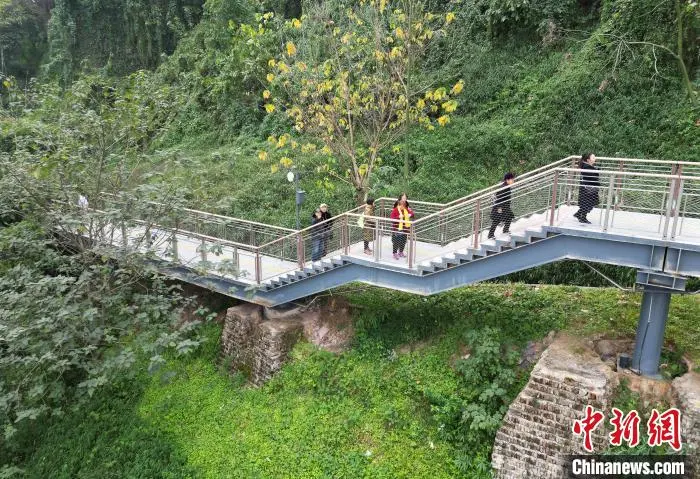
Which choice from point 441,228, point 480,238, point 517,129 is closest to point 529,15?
point 517,129

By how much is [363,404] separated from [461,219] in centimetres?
412

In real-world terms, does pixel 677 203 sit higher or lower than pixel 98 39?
lower

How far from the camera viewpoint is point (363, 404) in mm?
9719

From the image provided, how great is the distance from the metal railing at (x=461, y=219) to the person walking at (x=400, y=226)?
4cm

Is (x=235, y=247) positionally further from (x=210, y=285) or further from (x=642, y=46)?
(x=642, y=46)

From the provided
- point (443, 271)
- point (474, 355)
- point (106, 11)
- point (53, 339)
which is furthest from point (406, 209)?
point (106, 11)

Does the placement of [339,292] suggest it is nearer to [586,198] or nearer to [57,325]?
[57,325]

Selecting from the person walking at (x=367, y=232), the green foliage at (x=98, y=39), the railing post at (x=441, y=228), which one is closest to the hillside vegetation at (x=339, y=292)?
the railing post at (x=441, y=228)

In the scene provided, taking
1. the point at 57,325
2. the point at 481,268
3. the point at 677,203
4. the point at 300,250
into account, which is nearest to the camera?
the point at 677,203

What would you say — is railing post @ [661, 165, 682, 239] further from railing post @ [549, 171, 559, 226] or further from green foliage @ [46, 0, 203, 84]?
green foliage @ [46, 0, 203, 84]

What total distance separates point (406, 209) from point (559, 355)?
3.83 metres

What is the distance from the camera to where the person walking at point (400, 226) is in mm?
9289

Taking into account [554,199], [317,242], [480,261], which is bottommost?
[317,242]

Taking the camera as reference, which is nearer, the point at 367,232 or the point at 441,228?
the point at 441,228
